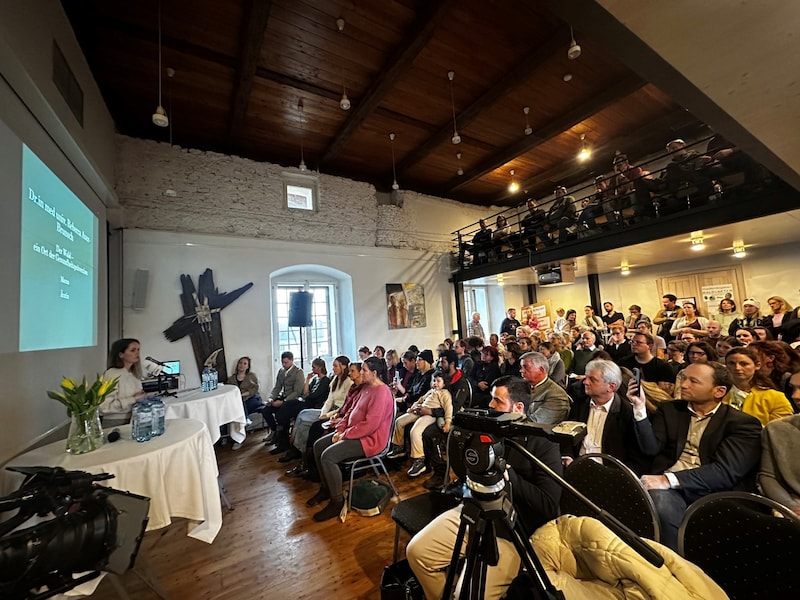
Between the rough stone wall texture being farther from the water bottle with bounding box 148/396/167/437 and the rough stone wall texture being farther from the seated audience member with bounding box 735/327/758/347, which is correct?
the seated audience member with bounding box 735/327/758/347

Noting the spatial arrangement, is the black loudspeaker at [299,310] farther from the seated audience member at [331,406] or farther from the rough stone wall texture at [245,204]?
the seated audience member at [331,406]

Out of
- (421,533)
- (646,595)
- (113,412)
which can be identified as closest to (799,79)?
(646,595)

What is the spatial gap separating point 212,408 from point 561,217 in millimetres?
5768

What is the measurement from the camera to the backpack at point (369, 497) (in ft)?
8.51

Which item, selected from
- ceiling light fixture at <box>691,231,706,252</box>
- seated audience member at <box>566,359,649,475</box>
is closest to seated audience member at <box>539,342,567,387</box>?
seated audience member at <box>566,359,649,475</box>

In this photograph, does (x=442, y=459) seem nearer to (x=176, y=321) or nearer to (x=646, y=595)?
(x=646, y=595)

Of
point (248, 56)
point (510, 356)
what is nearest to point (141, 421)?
point (510, 356)

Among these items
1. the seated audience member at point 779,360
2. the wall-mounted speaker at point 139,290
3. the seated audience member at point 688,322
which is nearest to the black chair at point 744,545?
the seated audience member at point 779,360

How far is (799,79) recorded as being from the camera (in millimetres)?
1320

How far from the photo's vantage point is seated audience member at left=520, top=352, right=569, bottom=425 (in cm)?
228

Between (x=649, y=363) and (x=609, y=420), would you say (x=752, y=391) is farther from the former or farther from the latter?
(x=649, y=363)

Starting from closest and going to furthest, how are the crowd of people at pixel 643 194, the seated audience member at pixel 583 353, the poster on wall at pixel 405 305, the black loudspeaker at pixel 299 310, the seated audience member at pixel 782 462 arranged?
1. the seated audience member at pixel 782 462
2. the crowd of people at pixel 643 194
3. the seated audience member at pixel 583 353
4. the black loudspeaker at pixel 299 310
5. the poster on wall at pixel 405 305

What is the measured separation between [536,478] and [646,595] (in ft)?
2.59

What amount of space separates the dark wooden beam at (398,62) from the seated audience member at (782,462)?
13.9 ft
